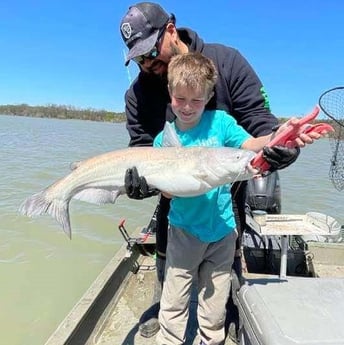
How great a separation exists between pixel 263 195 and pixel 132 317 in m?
2.23

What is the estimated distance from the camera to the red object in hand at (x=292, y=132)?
6.37ft

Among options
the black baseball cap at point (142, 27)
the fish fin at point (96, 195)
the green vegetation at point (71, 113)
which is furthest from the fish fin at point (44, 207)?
the green vegetation at point (71, 113)

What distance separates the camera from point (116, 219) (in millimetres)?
8742

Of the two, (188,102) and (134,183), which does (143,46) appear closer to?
(188,102)

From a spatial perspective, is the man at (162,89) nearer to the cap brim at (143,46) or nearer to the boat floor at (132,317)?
the cap brim at (143,46)

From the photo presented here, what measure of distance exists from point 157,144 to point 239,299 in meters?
1.03

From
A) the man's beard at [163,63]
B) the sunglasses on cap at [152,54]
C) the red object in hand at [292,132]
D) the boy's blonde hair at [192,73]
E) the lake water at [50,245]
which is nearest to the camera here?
the red object in hand at [292,132]

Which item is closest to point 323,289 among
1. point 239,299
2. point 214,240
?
point 239,299

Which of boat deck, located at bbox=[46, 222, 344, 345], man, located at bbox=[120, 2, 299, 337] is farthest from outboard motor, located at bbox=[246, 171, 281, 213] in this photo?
man, located at bbox=[120, 2, 299, 337]

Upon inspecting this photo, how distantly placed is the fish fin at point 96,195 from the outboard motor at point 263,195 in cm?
264

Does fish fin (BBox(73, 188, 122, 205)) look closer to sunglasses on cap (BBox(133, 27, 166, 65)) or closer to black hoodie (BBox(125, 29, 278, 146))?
black hoodie (BBox(125, 29, 278, 146))

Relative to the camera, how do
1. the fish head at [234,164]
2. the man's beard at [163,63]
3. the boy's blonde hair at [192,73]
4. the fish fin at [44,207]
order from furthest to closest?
1. the man's beard at [163,63]
2. the fish fin at [44,207]
3. the boy's blonde hair at [192,73]
4. the fish head at [234,164]

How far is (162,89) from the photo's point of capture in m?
2.93

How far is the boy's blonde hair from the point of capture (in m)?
2.27
